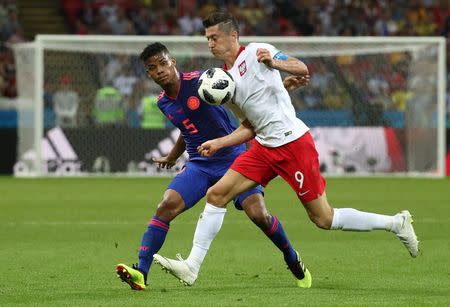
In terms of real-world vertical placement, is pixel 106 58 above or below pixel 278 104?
below

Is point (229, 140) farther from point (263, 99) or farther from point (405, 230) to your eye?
point (405, 230)

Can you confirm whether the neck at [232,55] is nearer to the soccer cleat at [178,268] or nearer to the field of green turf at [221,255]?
the soccer cleat at [178,268]

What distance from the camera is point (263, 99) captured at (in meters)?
8.52

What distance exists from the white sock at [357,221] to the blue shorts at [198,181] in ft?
2.72

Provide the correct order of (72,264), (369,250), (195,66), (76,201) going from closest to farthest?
(72,264) < (369,250) < (76,201) < (195,66)

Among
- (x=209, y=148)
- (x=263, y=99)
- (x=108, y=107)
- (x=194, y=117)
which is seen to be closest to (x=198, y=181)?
(x=194, y=117)

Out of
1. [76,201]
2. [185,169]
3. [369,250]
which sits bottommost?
[76,201]

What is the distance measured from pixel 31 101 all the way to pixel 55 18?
690 cm

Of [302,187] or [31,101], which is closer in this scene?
[302,187]

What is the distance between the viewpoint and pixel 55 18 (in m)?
30.1

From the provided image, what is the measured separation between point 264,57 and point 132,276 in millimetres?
1821

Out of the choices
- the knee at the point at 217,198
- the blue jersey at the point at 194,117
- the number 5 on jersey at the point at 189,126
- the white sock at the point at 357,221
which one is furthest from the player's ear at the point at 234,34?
the white sock at the point at 357,221

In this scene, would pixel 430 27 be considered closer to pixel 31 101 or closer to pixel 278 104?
pixel 31 101

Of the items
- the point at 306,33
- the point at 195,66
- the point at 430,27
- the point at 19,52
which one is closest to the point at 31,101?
the point at 19,52
